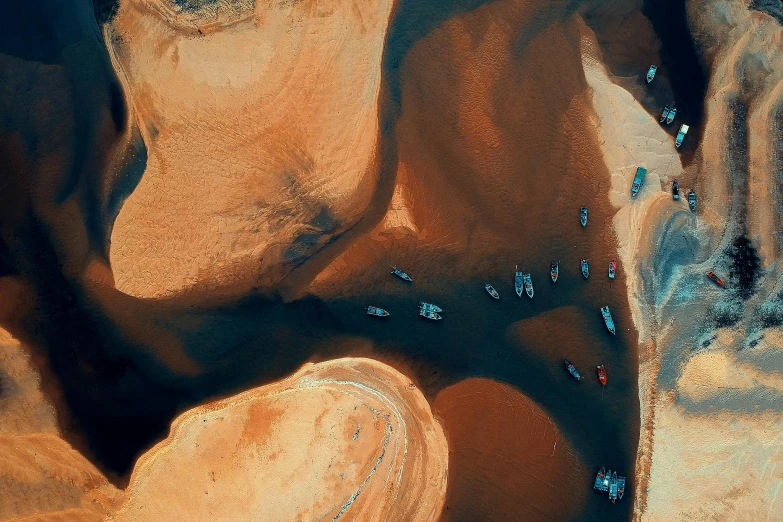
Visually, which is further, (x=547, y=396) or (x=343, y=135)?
(x=343, y=135)

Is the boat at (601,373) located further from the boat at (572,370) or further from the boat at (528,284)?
the boat at (528,284)

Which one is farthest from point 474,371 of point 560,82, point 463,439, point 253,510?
point 560,82

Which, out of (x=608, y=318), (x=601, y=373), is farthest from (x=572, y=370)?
(x=608, y=318)

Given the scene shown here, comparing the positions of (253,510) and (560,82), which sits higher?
(560,82)

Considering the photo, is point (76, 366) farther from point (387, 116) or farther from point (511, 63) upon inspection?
point (511, 63)

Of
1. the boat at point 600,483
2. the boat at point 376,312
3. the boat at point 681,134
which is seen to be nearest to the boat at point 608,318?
the boat at point 600,483

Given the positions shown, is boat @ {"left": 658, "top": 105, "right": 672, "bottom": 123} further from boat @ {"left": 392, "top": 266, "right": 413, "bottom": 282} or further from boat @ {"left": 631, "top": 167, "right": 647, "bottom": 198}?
boat @ {"left": 392, "top": 266, "right": 413, "bottom": 282}
